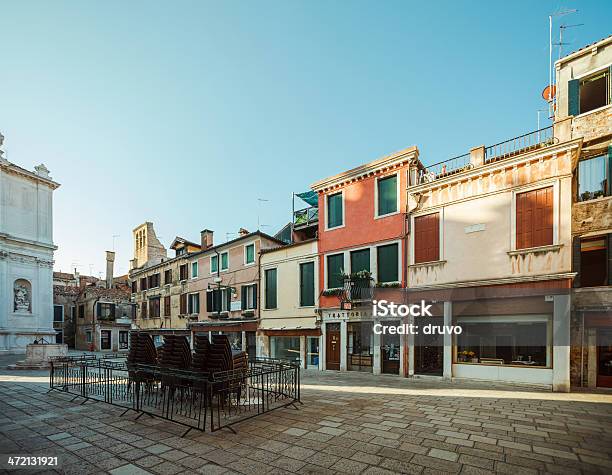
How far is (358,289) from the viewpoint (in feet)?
55.4

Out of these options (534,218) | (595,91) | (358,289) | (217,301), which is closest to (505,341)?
(534,218)

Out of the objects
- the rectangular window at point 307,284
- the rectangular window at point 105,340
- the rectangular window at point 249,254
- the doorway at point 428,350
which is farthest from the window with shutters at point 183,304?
the doorway at point 428,350

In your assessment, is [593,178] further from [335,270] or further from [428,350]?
[335,270]

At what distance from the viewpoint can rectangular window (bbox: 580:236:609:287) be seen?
12.8 meters

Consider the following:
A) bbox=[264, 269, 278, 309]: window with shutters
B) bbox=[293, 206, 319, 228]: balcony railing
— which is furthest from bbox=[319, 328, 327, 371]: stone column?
→ bbox=[293, 206, 319, 228]: balcony railing

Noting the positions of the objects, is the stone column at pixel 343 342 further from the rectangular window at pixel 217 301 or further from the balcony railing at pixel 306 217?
the rectangular window at pixel 217 301

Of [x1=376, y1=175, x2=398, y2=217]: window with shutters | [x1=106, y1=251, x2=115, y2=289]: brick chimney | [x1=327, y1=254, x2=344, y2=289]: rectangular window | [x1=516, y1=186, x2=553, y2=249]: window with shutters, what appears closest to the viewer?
[x1=516, y1=186, x2=553, y2=249]: window with shutters

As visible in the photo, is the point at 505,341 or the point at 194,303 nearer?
the point at 505,341

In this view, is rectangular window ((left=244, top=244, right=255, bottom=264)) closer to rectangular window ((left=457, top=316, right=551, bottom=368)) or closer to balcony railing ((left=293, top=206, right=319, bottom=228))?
balcony railing ((left=293, top=206, right=319, bottom=228))

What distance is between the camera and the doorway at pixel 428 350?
15181 mm

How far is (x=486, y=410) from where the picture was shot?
344 inches

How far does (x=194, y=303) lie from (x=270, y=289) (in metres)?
9.67

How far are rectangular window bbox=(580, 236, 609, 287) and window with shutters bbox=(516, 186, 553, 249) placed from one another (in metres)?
2.32

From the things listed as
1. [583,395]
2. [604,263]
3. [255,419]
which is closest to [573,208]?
[604,263]
